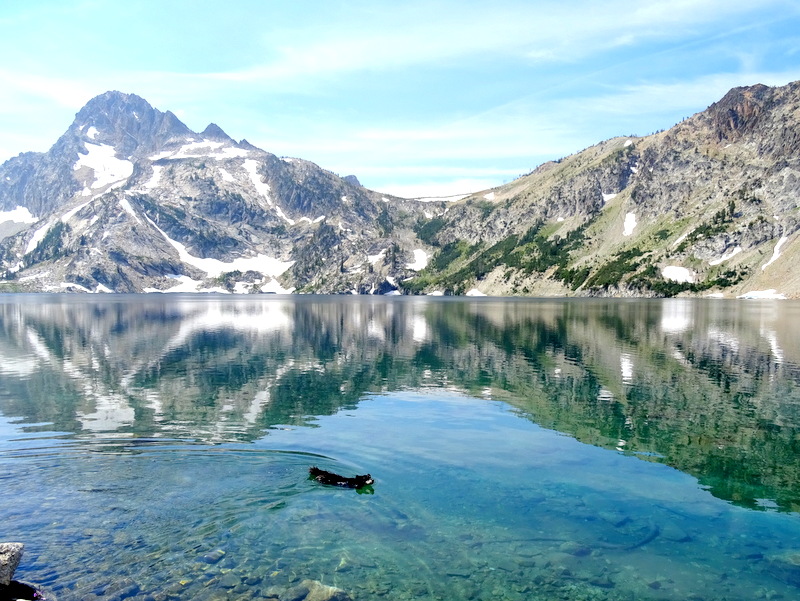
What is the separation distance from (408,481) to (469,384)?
97.5 ft

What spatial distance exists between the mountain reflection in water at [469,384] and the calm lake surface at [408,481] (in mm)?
353

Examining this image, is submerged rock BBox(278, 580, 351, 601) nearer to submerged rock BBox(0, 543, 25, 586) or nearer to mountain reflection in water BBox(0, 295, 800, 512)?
submerged rock BBox(0, 543, 25, 586)

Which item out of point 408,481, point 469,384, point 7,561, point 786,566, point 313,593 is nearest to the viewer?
Answer: point 7,561

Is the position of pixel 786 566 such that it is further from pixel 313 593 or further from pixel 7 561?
pixel 7 561

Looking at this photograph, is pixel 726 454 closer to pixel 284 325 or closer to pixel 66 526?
pixel 66 526

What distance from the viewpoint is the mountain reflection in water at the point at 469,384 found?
36406 mm

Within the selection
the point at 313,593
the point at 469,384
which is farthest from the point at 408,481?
the point at 469,384

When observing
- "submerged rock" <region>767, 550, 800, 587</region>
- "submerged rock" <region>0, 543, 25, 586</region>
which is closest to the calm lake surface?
"submerged rock" <region>767, 550, 800, 587</region>

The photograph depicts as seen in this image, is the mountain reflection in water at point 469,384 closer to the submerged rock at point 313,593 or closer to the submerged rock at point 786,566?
the submerged rock at point 786,566

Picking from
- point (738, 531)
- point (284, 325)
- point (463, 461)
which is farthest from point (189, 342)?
point (738, 531)

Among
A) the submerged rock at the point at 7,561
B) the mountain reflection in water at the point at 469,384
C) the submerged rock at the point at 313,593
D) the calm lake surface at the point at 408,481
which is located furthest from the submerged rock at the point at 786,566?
the submerged rock at the point at 7,561

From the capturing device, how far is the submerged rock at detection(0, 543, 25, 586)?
16.7 meters

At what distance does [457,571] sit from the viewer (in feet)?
64.7

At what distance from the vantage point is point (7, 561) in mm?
16797
